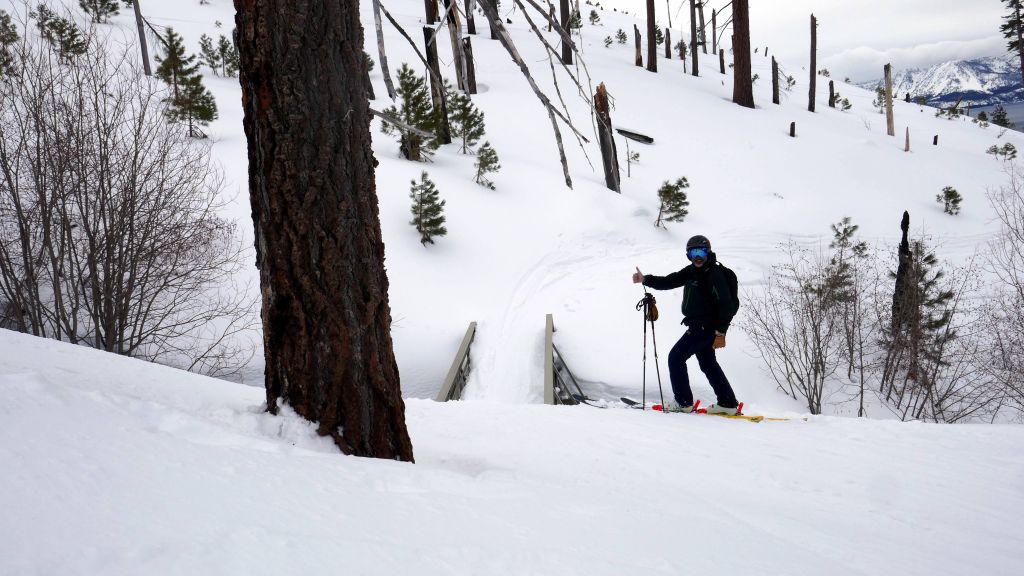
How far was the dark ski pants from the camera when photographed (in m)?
4.86

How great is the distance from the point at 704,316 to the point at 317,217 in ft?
12.5

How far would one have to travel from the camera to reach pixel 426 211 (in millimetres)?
10516

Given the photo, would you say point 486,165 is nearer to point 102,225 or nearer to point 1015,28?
point 102,225

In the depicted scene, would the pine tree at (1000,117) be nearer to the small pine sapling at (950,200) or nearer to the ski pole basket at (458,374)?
the small pine sapling at (950,200)

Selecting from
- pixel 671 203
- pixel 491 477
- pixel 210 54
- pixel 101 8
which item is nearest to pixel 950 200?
pixel 671 203

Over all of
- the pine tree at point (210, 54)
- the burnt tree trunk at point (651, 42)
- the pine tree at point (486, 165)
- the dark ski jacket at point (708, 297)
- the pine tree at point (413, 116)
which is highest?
the burnt tree trunk at point (651, 42)

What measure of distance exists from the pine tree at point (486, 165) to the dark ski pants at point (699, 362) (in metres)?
9.11

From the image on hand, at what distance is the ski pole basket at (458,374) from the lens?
6.72 meters

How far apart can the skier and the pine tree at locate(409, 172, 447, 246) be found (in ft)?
20.7

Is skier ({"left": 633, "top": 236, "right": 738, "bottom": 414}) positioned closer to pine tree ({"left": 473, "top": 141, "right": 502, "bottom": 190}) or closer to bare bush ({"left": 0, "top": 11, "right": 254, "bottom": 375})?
bare bush ({"left": 0, "top": 11, "right": 254, "bottom": 375})

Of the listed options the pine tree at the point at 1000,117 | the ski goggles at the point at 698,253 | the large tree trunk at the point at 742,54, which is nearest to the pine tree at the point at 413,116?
the ski goggles at the point at 698,253

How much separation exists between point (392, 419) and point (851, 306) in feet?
36.0

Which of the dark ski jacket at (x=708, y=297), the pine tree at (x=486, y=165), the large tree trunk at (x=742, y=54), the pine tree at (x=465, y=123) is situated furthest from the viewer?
the large tree trunk at (x=742, y=54)

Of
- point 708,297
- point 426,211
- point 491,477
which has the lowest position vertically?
point 491,477
